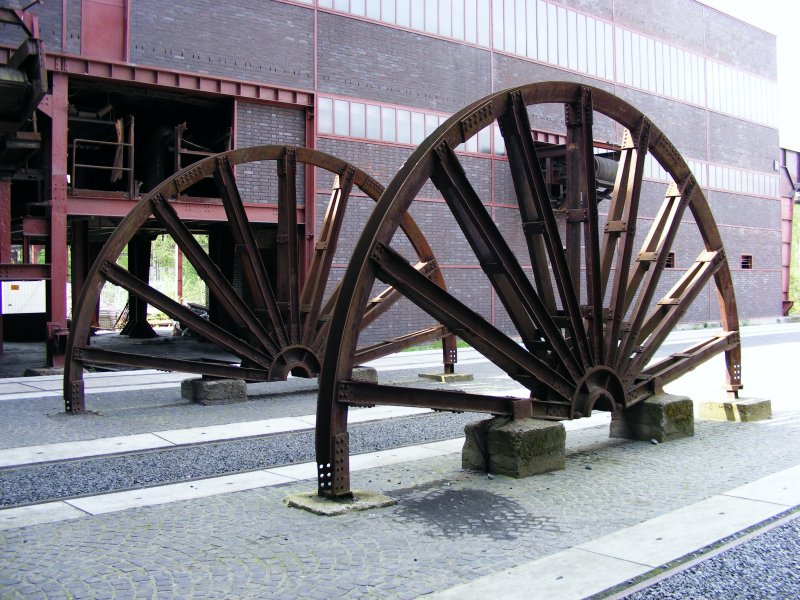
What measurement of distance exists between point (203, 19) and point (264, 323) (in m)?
10.2

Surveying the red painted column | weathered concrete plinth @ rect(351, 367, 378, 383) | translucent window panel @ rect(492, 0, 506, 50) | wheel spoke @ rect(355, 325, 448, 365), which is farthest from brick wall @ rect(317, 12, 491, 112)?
weathered concrete plinth @ rect(351, 367, 378, 383)

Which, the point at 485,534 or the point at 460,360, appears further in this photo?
the point at 460,360

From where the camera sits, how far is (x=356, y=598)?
4145mm

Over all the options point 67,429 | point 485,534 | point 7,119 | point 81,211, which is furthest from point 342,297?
point 81,211

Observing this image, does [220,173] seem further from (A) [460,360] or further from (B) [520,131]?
(A) [460,360]

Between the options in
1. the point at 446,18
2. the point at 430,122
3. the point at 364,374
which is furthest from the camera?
the point at 446,18

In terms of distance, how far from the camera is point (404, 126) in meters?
22.9

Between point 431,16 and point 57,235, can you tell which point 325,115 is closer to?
point 431,16

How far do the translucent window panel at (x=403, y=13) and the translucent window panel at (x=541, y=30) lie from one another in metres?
5.81

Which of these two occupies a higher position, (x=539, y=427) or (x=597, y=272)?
(x=597, y=272)

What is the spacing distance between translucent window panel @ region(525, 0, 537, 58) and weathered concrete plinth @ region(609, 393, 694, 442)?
20251 mm

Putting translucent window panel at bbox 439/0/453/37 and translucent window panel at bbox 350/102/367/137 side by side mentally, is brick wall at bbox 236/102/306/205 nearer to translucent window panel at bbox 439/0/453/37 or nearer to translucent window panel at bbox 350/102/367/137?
translucent window panel at bbox 350/102/367/137

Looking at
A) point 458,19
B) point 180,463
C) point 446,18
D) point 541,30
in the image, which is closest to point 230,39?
point 446,18

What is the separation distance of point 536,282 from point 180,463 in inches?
151
